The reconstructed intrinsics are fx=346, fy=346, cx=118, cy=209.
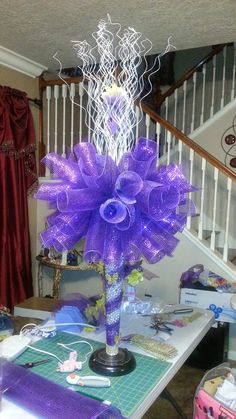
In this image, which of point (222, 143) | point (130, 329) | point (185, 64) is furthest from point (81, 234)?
point (185, 64)

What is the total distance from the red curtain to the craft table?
151 cm

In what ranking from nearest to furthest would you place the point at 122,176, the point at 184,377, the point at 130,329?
the point at 122,176 < the point at 130,329 < the point at 184,377

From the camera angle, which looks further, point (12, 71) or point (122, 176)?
point (12, 71)

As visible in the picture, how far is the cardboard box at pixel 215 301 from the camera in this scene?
2.33 metres

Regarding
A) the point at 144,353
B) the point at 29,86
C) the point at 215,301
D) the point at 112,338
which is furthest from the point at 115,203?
the point at 29,86

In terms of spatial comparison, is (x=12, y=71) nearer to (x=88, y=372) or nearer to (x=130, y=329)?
(x=130, y=329)

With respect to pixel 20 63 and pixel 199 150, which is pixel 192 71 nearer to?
pixel 199 150

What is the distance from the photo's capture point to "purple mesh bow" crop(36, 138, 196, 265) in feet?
3.05

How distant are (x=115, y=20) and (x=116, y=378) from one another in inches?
76.8

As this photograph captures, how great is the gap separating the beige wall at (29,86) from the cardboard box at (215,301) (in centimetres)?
145

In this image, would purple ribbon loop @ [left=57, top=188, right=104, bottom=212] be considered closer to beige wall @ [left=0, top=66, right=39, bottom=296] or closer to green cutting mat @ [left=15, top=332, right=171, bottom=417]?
green cutting mat @ [left=15, top=332, right=171, bottom=417]

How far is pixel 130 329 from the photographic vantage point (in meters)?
1.32

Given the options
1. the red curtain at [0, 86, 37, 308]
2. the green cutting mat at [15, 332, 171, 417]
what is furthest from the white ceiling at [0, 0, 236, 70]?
the green cutting mat at [15, 332, 171, 417]

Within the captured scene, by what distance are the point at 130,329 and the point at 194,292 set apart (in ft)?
3.93
